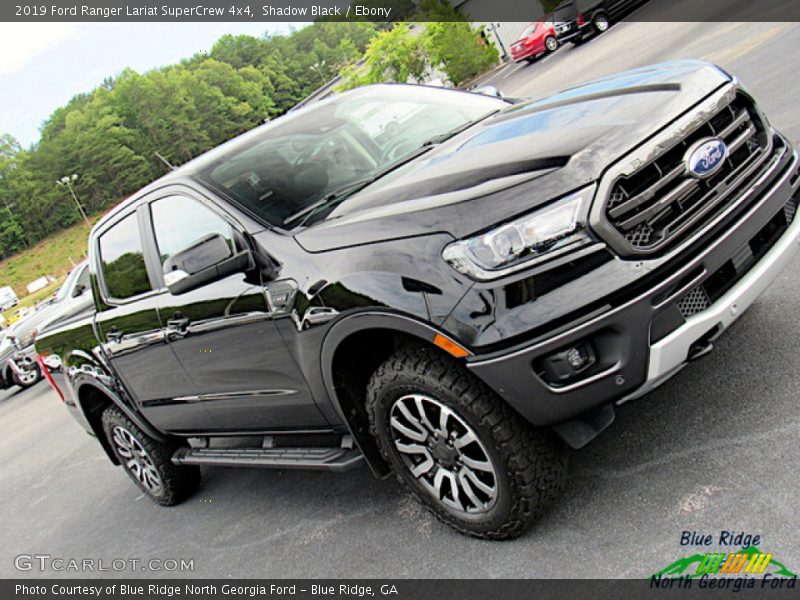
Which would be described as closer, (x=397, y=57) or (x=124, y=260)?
(x=124, y=260)

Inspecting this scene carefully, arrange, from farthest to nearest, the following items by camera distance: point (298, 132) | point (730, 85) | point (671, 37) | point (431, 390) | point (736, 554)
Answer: point (671, 37), point (298, 132), point (730, 85), point (431, 390), point (736, 554)

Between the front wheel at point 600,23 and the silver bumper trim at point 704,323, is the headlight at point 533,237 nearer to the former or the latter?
the silver bumper trim at point 704,323

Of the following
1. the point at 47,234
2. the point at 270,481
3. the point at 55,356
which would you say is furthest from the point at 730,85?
the point at 47,234

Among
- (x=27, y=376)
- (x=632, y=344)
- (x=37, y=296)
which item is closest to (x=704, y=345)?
(x=632, y=344)

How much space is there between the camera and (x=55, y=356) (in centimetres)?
568

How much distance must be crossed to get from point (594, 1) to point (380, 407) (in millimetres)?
26260

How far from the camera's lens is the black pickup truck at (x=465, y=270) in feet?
8.70

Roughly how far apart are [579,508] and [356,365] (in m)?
1.14

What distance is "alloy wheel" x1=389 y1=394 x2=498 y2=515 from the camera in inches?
120

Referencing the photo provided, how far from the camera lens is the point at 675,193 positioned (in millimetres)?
2756

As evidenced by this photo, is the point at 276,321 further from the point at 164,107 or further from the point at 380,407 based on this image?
the point at 164,107

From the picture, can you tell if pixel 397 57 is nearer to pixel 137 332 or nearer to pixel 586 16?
pixel 586 16

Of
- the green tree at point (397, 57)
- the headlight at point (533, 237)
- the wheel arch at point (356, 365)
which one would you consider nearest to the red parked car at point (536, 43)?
the green tree at point (397, 57)

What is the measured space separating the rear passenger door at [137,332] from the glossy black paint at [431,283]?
0.03 metres
